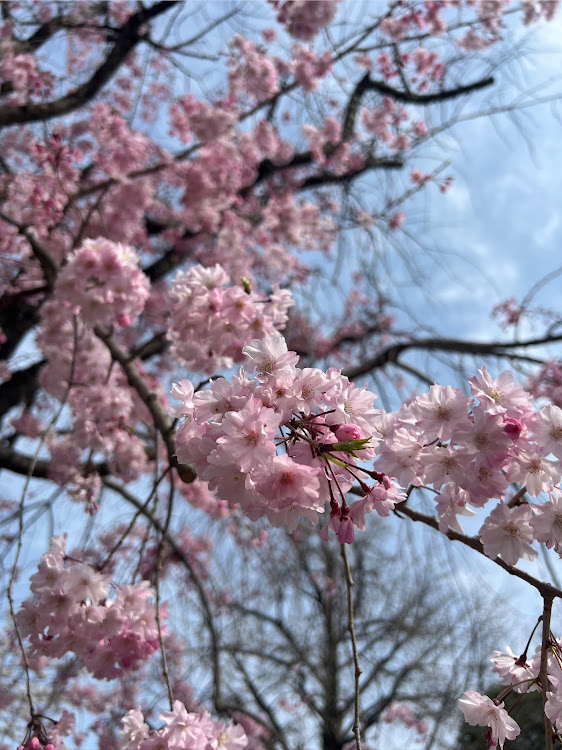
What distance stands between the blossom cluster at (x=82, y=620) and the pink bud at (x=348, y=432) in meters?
1.03

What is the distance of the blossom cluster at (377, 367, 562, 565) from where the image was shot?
3.78 ft

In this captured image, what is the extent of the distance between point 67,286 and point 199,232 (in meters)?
4.18

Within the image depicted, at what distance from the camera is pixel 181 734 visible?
1437 mm

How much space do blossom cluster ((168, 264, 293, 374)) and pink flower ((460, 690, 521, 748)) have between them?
1.30 metres

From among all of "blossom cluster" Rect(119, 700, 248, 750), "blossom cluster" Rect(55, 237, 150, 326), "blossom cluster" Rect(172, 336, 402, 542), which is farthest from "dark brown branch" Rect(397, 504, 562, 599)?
"blossom cluster" Rect(55, 237, 150, 326)

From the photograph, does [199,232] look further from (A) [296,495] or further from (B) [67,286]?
(A) [296,495]

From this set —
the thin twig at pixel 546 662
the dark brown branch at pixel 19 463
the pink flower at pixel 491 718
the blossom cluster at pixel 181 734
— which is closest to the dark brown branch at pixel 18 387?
the dark brown branch at pixel 19 463

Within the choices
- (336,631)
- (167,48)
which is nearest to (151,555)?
(167,48)

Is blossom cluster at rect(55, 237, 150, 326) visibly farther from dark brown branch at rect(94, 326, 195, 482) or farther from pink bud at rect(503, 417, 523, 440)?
pink bud at rect(503, 417, 523, 440)

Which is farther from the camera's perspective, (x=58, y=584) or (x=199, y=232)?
(x=199, y=232)

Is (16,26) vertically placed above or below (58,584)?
above

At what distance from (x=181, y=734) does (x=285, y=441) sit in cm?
87

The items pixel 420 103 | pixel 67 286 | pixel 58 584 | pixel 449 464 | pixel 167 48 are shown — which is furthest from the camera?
pixel 420 103

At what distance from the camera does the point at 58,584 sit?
1.71 meters
